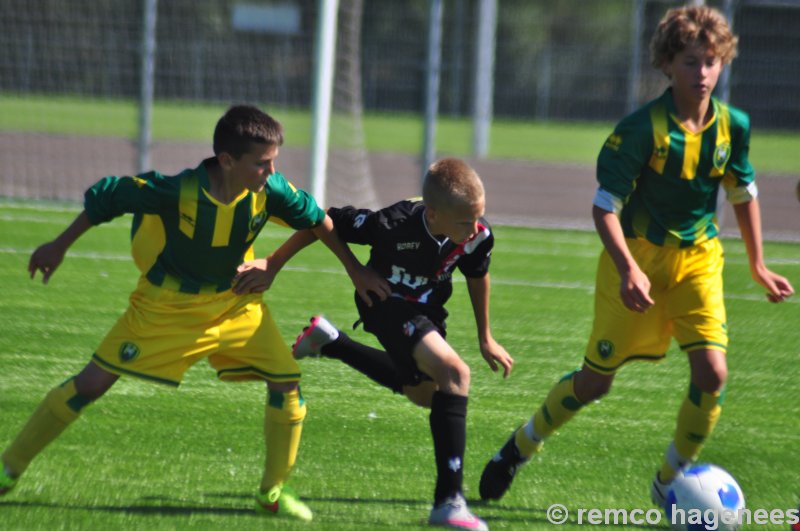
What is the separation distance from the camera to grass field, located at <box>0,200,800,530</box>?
4.44m

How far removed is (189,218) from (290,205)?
0.39 m

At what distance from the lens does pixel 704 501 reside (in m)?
4.14

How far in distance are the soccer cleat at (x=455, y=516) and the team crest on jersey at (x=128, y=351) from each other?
1195mm

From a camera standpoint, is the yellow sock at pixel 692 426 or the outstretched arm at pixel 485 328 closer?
the yellow sock at pixel 692 426

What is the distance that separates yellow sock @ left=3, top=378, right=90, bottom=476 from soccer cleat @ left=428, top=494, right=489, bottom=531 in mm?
1308

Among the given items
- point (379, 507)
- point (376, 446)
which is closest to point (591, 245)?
point (376, 446)

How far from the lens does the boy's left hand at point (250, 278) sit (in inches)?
172

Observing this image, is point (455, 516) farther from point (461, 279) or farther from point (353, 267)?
point (461, 279)

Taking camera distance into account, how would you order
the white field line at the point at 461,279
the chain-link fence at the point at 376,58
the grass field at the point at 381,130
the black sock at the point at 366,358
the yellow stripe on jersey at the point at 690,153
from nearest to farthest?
the yellow stripe on jersey at the point at 690,153
the black sock at the point at 366,358
the white field line at the point at 461,279
the chain-link fence at the point at 376,58
the grass field at the point at 381,130

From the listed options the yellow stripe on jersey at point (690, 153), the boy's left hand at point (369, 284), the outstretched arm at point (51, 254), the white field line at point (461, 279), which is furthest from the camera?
the white field line at point (461, 279)

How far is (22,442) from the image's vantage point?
4277mm

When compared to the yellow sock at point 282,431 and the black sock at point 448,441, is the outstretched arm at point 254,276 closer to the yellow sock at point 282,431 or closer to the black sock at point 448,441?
the yellow sock at point 282,431

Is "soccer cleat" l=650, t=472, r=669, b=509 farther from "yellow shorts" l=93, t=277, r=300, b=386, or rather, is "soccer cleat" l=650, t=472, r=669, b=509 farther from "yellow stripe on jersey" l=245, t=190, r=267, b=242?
"yellow stripe on jersey" l=245, t=190, r=267, b=242

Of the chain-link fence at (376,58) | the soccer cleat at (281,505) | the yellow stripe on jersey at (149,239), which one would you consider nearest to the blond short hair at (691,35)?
the yellow stripe on jersey at (149,239)
